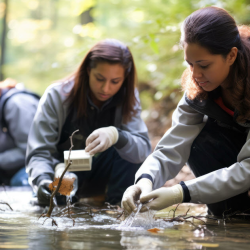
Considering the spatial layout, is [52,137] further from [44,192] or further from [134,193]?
[134,193]

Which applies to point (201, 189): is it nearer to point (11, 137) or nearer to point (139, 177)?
point (139, 177)

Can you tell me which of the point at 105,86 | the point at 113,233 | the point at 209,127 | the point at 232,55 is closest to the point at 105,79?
the point at 105,86

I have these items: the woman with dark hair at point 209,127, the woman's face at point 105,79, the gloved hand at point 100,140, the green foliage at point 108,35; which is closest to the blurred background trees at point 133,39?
the green foliage at point 108,35

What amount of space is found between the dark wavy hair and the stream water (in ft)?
2.23

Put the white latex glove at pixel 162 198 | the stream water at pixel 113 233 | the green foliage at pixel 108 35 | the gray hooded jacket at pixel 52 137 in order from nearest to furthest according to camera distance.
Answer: the stream water at pixel 113 233, the white latex glove at pixel 162 198, the gray hooded jacket at pixel 52 137, the green foliage at pixel 108 35

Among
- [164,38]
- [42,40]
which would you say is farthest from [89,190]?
[42,40]

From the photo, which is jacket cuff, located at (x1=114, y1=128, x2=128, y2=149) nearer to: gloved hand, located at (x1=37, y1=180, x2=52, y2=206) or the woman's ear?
gloved hand, located at (x1=37, y1=180, x2=52, y2=206)

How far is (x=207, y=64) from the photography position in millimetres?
1997

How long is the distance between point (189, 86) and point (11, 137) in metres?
2.19

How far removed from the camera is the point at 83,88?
114 inches

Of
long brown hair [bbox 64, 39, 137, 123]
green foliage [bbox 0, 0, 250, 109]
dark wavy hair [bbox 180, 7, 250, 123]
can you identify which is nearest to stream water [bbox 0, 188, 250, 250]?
dark wavy hair [bbox 180, 7, 250, 123]

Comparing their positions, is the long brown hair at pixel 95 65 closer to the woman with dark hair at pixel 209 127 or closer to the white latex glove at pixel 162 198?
the woman with dark hair at pixel 209 127

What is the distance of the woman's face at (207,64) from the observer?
1.97m

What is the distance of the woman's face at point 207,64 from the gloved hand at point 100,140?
830mm
